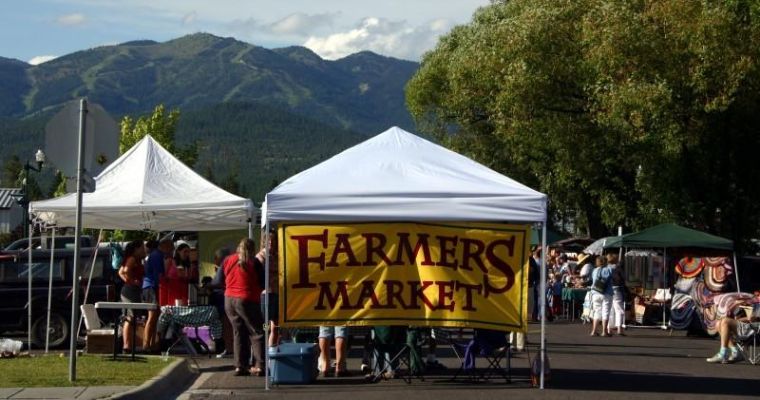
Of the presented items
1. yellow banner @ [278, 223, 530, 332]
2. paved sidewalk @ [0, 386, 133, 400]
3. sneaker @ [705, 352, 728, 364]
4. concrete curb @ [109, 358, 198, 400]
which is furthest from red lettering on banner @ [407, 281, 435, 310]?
sneaker @ [705, 352, 728, 364]

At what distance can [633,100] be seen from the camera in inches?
1230

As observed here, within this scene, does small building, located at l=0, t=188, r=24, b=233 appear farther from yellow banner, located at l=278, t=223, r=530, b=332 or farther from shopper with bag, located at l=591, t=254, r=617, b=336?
yellow banner, located at l=278, t=223, r=530, b=332

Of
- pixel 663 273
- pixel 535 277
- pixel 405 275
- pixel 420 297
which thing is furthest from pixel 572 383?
pixel 663 273

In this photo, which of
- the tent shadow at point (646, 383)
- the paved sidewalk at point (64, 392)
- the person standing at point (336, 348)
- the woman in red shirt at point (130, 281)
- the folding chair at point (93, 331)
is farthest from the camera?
the woman in red shirt at point (130, 281)

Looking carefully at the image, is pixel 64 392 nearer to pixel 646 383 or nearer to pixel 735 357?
pixel 646 383

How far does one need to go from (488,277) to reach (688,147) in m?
20.7

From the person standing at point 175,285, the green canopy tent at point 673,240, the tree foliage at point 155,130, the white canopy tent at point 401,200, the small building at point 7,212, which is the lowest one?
the person standing at point 175,285

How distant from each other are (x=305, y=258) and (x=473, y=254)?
2014 mm

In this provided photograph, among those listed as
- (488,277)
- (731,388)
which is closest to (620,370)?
(731,388)

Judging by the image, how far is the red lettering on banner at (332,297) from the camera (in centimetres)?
1465

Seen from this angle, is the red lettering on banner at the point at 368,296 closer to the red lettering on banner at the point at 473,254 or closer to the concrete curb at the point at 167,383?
the red lettering on banner at the point at 473,254

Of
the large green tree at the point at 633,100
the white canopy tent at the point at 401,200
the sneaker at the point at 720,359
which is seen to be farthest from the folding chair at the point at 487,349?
the large green tree at the point at 633,100

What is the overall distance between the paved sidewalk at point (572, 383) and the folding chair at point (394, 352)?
16 centimetres

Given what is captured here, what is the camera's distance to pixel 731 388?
15109mm
